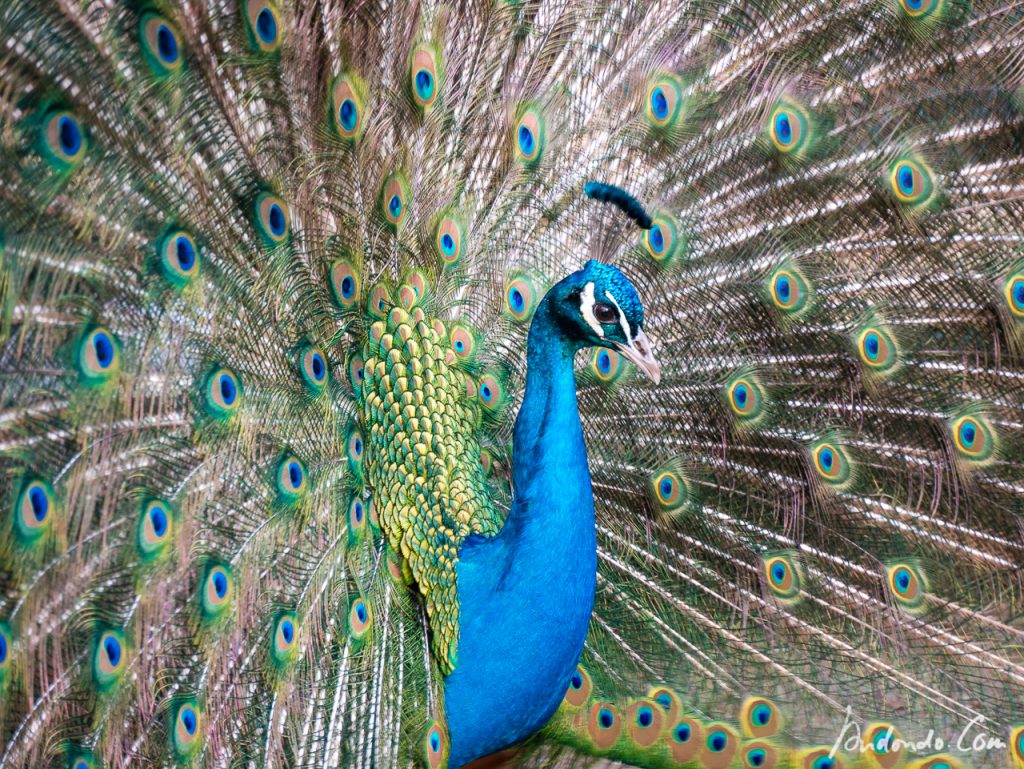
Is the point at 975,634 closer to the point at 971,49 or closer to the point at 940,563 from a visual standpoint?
the point at 940,563

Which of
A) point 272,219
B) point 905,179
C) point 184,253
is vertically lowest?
point 184,253

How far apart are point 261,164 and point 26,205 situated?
449mm

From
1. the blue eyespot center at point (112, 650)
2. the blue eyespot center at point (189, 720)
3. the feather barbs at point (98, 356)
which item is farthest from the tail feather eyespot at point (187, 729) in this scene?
the feather barbs at point (98, 356)

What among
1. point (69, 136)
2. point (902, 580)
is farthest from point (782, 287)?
point (69, 136)

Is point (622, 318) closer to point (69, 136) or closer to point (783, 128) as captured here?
point (783, 128)

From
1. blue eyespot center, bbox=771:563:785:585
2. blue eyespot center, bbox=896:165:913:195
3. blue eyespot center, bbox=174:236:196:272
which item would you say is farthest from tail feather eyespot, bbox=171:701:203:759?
blue eyespot center, bbox=896:165:913:195

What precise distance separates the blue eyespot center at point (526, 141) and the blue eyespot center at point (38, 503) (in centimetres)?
110

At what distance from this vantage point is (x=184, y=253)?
1435mm

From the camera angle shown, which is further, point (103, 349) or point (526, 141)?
point (526, 141)

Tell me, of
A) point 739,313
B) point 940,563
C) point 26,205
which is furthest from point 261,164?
point 940,563

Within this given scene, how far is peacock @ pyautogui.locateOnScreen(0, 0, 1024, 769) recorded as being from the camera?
1310mm

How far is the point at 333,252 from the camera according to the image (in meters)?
1.76

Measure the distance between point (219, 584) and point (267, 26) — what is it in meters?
0.79

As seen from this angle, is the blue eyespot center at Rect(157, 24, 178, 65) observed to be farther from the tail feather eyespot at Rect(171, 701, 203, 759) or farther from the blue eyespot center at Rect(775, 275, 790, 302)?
the blue eyespot center at Rect(775, 275, 790, 302)
